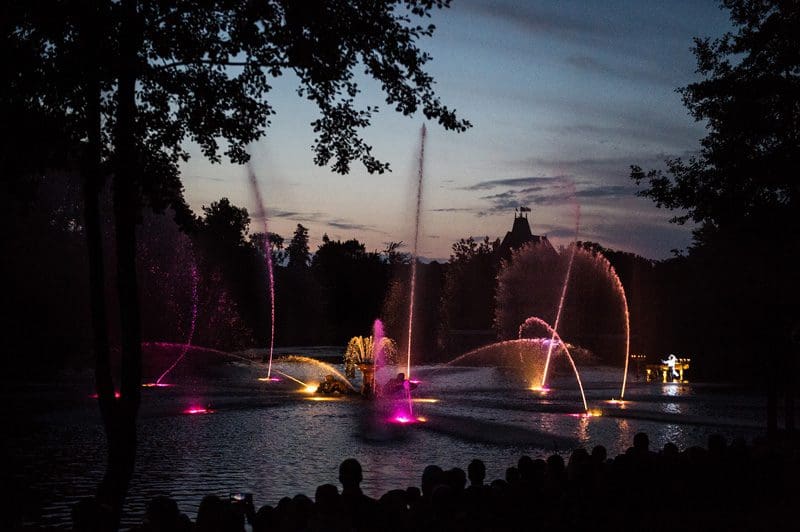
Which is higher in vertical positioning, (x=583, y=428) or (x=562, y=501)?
(x=562, y=501)

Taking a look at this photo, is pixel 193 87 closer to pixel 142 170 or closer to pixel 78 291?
pixel 142 170

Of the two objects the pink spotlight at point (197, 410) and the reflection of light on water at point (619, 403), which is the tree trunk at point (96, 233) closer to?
the pink spotlight at point (197, 410)

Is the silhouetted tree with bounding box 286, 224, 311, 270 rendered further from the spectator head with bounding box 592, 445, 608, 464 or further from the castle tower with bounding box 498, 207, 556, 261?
the spectator head with bounding box 592, 445, 608, 464

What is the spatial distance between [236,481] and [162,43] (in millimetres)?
8703

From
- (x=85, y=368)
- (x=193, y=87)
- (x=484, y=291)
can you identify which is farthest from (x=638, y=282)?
(x=193, y=87)

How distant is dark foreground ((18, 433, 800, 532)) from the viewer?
320 inches

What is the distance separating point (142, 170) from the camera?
10.4 meters

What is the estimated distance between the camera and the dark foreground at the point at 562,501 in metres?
8.12

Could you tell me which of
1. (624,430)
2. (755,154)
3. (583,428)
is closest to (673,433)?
(624,430)

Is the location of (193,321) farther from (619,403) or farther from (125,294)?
(125,294)

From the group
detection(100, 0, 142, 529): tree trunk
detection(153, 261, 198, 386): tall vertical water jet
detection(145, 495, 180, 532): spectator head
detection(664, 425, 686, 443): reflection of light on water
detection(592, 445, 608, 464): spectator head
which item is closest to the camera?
detection(145, 495, 180, 532): spectator head

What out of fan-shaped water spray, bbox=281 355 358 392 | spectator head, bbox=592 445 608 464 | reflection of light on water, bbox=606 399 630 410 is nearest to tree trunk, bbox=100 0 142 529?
spectator head, bbox=592 445 608 464

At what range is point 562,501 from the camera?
9.73 metres

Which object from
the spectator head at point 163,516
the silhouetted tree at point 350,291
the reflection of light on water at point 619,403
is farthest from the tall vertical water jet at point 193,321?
the silhouetted tree at point 350,291
